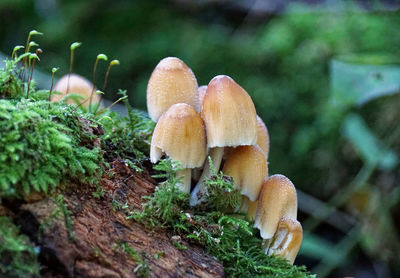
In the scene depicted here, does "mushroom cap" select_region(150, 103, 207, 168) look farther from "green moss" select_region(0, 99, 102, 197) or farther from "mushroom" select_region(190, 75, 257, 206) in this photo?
"green moss" select_region(0, 99, 102, 197)

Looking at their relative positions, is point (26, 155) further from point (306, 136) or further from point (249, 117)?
point (306, 136)

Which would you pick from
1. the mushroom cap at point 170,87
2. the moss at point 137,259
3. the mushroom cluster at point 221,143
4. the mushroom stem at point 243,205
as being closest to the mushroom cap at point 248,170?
the mushroom cluster at point 221,143

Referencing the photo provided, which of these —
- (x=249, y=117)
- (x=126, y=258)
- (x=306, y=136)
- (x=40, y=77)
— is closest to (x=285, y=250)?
(x=249, y=117)

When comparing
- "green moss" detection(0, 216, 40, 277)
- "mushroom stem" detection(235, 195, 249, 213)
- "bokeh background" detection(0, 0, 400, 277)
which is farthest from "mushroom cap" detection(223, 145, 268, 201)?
"bokeh background" detection(0, 0, 400, 277)

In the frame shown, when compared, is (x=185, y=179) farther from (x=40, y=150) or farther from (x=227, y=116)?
(x=40, y=150)

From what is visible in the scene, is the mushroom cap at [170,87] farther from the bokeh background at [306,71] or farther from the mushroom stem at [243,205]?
the bokeh background at [306,71]

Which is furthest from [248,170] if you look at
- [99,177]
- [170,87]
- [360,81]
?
[360,81]

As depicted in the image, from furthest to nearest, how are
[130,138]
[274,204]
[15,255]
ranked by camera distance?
[130,138] → [274,204] → [15,255]
